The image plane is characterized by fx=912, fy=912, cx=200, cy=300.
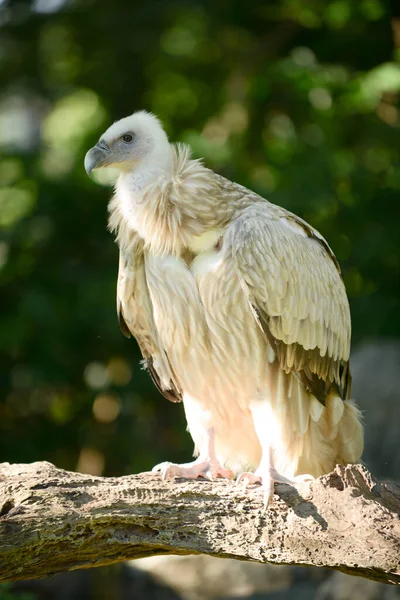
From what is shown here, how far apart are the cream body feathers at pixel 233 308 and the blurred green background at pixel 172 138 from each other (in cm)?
440

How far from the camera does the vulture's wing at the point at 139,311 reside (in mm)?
5605

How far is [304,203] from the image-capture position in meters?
9.93

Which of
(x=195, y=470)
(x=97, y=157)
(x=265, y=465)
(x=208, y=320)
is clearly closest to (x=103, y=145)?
(x=97, y=157)

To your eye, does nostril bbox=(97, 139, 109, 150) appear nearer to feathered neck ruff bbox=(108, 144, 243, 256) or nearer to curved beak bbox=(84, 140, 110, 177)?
curved beak bbox=(84, 140, 110, 177)

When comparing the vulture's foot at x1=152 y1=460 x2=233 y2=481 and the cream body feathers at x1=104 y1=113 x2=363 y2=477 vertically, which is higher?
the cream body feathers at x1=104 y1=113 x2=363 y2=477

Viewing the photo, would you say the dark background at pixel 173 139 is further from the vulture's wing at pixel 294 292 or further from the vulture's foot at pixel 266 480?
the vulture's foot at pixel 266 480

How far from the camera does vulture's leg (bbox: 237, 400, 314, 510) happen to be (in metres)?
4.55

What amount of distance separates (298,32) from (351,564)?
863 centimetres

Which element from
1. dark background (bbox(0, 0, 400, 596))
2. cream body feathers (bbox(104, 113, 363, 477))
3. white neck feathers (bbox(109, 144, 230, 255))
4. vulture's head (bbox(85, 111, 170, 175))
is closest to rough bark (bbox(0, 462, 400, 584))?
cream body feathers (bbox(104, 113, 363, 477))

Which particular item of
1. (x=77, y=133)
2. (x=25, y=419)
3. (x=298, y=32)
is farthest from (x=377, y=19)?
(x=25, y=419)

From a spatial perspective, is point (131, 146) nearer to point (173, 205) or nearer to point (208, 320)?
point (173, 205)

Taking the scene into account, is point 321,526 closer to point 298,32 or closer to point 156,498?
point 156,498

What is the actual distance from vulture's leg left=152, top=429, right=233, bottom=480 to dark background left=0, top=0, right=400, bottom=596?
457 centimetres

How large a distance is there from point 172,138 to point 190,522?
761 cm
